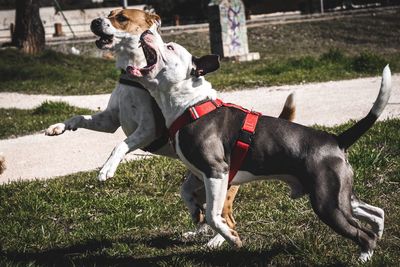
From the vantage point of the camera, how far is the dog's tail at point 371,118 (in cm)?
360

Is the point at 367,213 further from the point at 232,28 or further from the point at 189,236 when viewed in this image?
the point at 232,28

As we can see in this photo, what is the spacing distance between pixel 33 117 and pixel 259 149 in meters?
6.82

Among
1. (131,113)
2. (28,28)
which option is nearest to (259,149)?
(131,113)

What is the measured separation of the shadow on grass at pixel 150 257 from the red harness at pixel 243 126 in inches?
19.3

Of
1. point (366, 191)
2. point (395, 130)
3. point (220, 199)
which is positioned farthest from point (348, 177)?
point (395, 130)

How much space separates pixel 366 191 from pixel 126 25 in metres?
2.26

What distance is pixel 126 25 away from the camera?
4719 mm

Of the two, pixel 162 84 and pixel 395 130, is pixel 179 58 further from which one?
pixel 395 130

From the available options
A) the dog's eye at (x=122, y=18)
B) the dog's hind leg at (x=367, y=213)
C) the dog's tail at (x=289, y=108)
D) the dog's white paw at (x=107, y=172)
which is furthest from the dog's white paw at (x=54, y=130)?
the dog's hind leg at (x=367, y=213)

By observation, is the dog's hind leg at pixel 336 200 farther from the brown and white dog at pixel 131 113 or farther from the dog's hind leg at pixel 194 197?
the dog's hind leg at pixel 194 197

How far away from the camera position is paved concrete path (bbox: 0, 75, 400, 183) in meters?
6.90

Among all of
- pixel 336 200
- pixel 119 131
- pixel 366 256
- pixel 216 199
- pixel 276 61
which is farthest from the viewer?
pixel 276 61

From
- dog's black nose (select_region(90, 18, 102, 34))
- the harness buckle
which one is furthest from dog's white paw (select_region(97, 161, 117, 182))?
dog's black nose (select_region(90, 18, 102, 34))

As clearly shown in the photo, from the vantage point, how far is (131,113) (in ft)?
14.8
